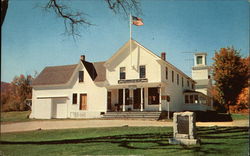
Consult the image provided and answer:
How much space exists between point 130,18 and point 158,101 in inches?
441

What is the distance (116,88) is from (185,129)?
12.6 m

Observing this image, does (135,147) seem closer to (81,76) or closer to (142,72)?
(142,72)

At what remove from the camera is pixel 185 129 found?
23.8ft

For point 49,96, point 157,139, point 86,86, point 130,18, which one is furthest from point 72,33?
point 49,96

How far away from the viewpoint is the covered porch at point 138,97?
18.3 meters

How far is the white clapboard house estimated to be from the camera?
18297mm

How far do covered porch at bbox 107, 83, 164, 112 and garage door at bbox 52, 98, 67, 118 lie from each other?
12.3 feet

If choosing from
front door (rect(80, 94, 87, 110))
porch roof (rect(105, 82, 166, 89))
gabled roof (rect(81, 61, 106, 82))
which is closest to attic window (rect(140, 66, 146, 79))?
porch roof (rect(105, 82, 166, 89))

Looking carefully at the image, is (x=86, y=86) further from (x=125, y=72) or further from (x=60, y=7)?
(x=60, y=7)

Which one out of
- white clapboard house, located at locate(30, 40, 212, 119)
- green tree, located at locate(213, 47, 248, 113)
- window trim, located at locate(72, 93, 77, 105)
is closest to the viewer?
green tree, located at locate(213, 47, 248, 113)

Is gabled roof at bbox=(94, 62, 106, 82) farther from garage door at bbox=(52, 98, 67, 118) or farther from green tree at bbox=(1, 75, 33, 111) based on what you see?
green tree at bbox=(1, 75, 33, 111)

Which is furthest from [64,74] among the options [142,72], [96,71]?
[142,72]

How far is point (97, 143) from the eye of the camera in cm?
781

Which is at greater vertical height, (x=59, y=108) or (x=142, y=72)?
(x=142, y=72)
